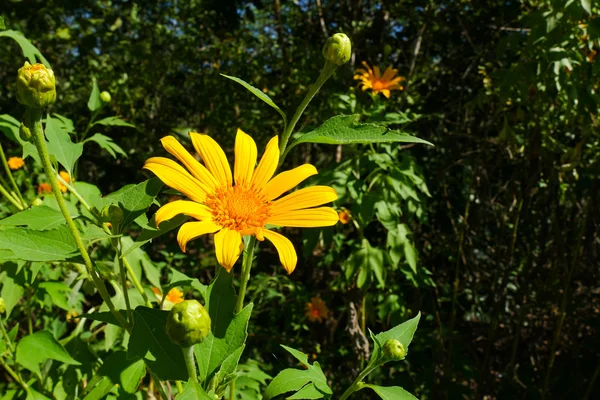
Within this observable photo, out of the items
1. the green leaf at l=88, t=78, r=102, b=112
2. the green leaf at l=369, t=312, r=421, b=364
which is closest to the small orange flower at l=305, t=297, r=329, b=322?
the green leaf at l=88, t=78, r=102, b=112

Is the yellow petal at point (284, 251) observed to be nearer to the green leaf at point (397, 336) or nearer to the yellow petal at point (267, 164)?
the yellow petal at point (267, 164)

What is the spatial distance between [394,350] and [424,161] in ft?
7.83

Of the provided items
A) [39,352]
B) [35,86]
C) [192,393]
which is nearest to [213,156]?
[35,86]

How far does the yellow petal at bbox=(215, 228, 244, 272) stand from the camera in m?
0.65

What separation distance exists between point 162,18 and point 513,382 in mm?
3614

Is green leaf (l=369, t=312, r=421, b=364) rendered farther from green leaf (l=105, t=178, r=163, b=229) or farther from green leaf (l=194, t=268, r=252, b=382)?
green leaf (l=105, t=178, r=163, b=229)

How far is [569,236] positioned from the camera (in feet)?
8.09

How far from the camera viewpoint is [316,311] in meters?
3.09

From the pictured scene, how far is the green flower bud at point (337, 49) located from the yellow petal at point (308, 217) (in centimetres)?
22

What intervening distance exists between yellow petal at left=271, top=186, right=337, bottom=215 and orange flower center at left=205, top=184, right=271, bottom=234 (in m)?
0.03

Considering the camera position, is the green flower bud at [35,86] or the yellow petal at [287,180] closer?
the green flower bud at [35,86]

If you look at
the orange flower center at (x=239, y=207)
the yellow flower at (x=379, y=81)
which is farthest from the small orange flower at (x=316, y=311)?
the orange flower center at (x=239, y=207)

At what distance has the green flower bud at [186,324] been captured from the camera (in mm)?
569

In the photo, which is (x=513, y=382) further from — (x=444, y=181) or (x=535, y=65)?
(x=535, y=65)
